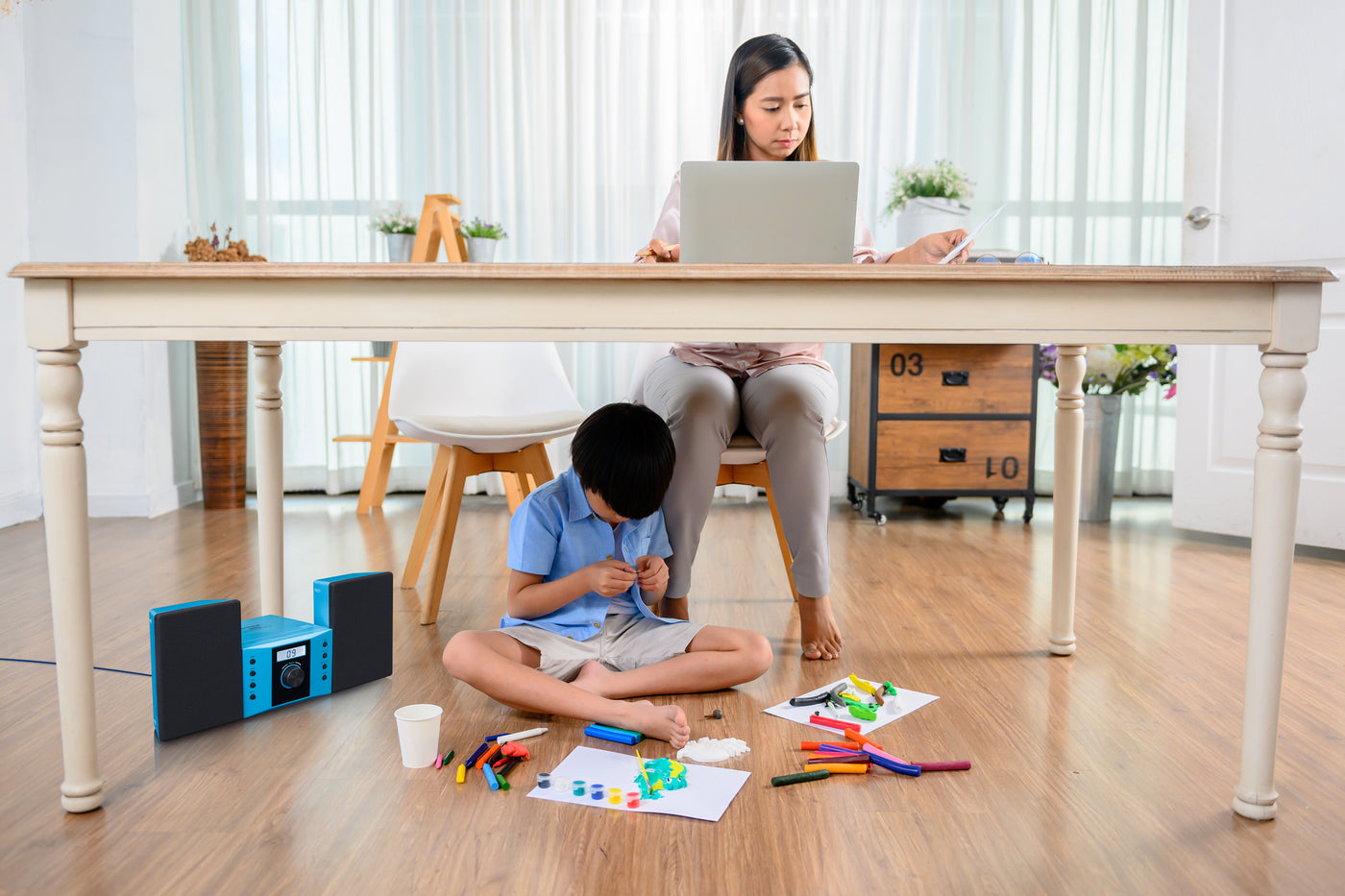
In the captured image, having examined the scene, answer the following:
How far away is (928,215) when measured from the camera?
323 centimetres

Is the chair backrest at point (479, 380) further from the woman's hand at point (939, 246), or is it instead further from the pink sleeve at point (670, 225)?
the woman's hand at point (939, 246)

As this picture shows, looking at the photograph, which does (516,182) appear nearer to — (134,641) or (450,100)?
(450,100)

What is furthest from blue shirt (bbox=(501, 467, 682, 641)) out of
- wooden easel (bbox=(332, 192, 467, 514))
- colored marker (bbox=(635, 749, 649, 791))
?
wooden easel (bbox=(332, 192, 467, 514))

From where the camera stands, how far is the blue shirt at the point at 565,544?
4.82ft

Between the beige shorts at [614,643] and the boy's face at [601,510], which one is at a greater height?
the boy's face at [601,510]

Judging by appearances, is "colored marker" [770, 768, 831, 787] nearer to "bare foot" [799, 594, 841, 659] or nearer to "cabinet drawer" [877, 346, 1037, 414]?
"bare foot" [799, 594, 841, 659]

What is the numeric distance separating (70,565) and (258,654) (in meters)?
0.37

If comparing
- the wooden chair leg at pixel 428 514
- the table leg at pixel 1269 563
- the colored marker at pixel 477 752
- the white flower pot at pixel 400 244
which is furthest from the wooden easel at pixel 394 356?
the table leg at pixel 1269 563

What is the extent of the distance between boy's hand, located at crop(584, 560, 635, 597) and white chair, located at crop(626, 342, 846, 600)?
431mm

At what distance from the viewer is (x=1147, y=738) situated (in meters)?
1.38

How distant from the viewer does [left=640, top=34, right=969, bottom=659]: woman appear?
1.71 meters

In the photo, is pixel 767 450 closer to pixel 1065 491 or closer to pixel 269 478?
pixel 1065 491

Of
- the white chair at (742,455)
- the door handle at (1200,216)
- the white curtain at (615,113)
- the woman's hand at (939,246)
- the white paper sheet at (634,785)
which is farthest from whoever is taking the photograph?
the white curtain at (615,113)

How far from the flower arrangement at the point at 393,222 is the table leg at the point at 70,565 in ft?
7.71
